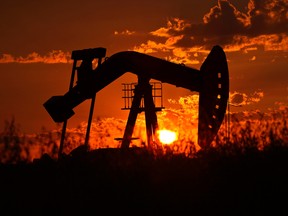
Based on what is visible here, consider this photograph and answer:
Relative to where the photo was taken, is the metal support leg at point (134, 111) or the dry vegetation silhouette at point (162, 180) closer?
A: the dry vegetation silhouette at point (162, 180)

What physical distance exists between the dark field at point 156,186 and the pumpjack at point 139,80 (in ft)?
39.8

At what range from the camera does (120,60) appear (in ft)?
64.9

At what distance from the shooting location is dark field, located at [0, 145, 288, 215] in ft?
17.8

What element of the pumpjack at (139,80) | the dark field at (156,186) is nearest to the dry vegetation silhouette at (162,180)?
the dark field at (156,186)

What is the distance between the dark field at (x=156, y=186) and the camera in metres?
5.43

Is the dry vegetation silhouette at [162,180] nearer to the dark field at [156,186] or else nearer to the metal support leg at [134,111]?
the dark field at [156,186]

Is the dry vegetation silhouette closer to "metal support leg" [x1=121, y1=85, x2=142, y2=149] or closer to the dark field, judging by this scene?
the dark field

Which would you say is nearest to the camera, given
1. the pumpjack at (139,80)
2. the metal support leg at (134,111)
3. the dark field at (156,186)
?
the dark field at (156,186)

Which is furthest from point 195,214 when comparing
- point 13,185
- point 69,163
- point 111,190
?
Answer: point 69,163

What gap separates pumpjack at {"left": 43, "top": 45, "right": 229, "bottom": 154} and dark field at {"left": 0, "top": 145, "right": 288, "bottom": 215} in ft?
39.8

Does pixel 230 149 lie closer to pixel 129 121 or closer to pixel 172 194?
pixel 172 194

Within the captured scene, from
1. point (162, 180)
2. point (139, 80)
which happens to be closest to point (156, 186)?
point (162, 180)

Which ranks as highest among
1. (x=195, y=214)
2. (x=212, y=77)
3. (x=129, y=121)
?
(x=212, y=77)

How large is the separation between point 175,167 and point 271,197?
1.70 m
